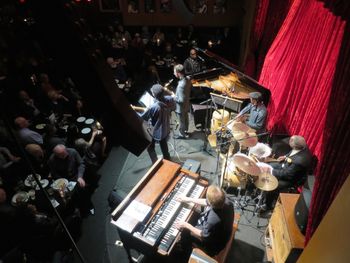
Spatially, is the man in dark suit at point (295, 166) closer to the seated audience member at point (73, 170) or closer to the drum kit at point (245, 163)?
the drum kit at point (245, 163)

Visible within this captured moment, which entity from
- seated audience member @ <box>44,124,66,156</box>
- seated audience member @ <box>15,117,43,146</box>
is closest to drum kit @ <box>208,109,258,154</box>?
seated audience member @ <box>44,124,66,156</box>

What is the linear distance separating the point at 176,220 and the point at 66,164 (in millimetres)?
2407

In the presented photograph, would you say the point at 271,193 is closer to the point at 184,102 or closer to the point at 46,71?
the point at 184,102

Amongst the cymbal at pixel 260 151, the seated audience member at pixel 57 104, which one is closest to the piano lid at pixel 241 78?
the cymbal at pixel 260 151

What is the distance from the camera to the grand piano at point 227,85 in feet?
22.6

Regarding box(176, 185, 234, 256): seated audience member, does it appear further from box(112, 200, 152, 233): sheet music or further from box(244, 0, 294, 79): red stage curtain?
box(244, 0, 294, 79): red stage curtain

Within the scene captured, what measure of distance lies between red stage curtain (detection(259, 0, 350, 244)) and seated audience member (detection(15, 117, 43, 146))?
5.10 meters

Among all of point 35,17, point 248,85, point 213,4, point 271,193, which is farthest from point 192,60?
point 35,17

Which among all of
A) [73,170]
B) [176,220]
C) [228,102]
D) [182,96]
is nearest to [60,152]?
[73,170]

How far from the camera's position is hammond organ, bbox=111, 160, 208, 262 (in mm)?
3707

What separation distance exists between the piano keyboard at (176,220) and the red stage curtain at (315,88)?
1.62m

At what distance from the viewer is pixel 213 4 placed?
34.0 feet

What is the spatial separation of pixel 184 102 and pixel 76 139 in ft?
8.36

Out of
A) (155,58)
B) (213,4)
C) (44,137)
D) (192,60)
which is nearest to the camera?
(44,137)
